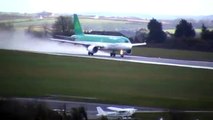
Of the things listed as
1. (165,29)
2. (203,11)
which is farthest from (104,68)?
(203,11)

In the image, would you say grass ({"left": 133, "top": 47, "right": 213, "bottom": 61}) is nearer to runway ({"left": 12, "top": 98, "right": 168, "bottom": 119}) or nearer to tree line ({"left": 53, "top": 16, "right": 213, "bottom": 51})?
tree line ({"left": 53, "top": 16, "right": 213, "bottom": 51})

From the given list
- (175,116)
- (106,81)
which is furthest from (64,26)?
(175,116)

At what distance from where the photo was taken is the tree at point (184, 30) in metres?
5.18

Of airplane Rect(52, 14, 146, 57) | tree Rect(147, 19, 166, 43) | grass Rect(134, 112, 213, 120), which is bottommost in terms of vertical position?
grass Rect(134, 112, 213, 120)

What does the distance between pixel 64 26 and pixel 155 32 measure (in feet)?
2.89

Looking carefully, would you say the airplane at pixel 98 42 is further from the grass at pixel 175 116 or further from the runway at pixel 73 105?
the grass at pixel 175 116

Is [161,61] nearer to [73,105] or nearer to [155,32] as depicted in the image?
[155,32]

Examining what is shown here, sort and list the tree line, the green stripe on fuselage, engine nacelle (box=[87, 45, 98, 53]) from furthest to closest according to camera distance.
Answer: engine nacelle (box=[87, 45, 98, 53]) < the green stripe on fuselage < the tree line

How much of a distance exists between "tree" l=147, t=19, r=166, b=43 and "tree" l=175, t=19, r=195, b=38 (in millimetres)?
142

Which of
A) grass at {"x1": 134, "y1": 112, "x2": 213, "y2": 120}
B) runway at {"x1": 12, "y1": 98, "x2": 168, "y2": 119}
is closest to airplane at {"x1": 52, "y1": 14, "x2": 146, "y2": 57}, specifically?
runway at {"x1": 12, "y1": 98, "x2": 168, "y2": 119}

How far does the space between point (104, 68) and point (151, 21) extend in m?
0.63

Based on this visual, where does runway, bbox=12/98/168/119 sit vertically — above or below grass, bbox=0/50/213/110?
below

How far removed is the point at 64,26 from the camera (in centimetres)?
531

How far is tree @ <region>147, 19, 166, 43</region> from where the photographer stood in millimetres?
5203
